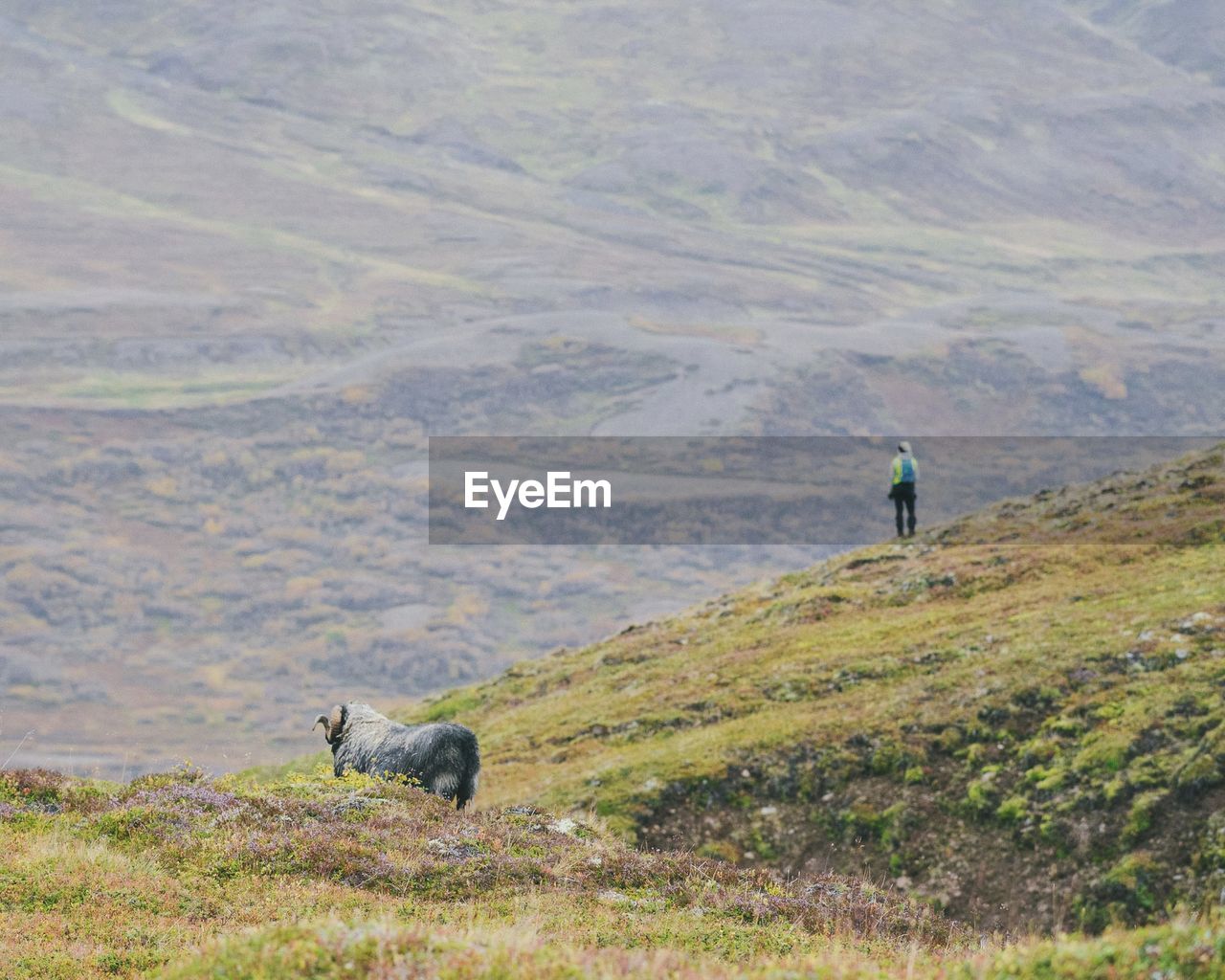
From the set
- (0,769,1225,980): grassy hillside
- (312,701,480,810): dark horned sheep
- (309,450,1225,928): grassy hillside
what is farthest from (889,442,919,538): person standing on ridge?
(0,769,1225,980): grassy hillside

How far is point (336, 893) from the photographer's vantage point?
1442cm

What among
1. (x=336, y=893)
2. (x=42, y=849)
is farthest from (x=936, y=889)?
(x=42, y=849)

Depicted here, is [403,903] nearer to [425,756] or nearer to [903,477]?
[425,756]

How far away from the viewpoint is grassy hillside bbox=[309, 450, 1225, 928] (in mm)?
21312

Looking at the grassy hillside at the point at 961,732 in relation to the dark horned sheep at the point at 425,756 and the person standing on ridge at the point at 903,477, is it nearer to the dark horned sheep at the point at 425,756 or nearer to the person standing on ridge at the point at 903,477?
the person standing on ridge at the point at 903,477

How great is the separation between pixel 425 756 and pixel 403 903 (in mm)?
8035

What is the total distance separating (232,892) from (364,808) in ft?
13.3

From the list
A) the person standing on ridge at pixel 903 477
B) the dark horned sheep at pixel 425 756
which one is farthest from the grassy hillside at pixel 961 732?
the dark horned sheep at pixel 425 756

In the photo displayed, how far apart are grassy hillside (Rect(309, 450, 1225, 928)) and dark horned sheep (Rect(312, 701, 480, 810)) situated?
137 inches

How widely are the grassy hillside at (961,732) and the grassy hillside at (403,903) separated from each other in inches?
138

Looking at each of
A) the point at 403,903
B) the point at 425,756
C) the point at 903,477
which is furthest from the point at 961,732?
the point at 903,477

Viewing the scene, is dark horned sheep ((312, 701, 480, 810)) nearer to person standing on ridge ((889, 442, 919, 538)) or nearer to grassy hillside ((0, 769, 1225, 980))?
grassy hillside ((0, 769, 1225, 980))

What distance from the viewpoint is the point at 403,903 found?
1423cm

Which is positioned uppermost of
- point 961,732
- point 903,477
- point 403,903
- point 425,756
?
point 903,477
